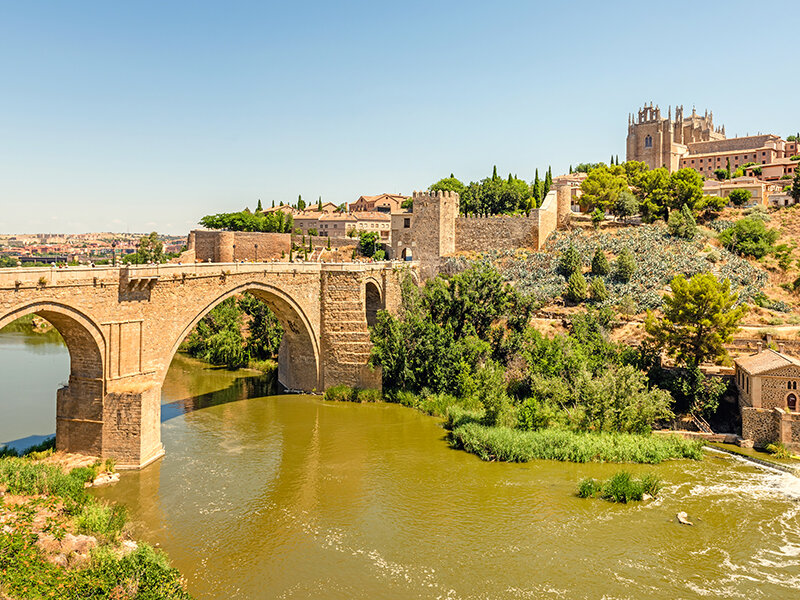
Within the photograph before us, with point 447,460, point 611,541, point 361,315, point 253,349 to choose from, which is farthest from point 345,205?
point 611,541

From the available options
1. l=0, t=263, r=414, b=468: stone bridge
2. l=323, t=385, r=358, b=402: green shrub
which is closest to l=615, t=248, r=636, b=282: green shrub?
l=323, t=385, r=358, b=402: green shrub

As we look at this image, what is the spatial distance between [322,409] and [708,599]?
544 inches

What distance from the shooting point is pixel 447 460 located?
16.8 m

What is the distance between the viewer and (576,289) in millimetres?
28688

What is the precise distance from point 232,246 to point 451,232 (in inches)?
494

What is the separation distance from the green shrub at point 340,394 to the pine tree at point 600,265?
14679 millimetres

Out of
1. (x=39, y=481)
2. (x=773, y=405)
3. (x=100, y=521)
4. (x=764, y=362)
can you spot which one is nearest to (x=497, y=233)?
(x=764, y=362)

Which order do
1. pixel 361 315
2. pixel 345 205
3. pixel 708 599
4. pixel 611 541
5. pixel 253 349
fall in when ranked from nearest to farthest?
pixel 708 599
pixel 611 541
pixel 361 315
pixel 253 349
pixel 345 205

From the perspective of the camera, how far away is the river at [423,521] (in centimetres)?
1079

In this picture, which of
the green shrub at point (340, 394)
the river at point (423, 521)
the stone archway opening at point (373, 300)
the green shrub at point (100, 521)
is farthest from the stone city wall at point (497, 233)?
the green shrub at point (100, 521)

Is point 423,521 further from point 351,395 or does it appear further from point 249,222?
→ point 249,222

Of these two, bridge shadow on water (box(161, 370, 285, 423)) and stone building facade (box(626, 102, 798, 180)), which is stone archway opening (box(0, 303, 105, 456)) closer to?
bridge shadow on water (box(161, 370, 285, 423))

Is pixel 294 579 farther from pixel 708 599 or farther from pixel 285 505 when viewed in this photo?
pixel 708 599

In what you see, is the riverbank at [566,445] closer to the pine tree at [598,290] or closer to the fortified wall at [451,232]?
the pine tree at [598,290]
